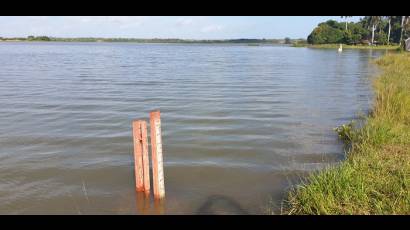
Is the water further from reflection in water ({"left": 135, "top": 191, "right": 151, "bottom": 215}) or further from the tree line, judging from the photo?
the tree line

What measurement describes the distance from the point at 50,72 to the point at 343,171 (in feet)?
95.5

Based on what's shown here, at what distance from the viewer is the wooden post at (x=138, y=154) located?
6.57m

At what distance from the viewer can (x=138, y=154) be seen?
6.70 m

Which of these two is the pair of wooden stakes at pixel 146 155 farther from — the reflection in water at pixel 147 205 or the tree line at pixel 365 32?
the tree line at pixel 365 32

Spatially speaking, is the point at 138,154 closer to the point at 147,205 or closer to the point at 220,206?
the point at 147,205

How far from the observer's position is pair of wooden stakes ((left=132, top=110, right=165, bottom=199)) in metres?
6.31

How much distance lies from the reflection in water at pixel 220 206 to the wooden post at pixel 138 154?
125 cm

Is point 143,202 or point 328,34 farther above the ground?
point 328,34

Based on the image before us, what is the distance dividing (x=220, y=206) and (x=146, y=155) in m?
1.56

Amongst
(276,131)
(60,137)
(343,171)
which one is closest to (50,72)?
(60,137)

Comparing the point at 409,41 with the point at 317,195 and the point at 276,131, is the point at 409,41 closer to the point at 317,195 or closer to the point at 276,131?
the point at 276,131

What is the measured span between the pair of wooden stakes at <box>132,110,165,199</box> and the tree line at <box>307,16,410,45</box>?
3849 inches

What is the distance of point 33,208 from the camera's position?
671cm

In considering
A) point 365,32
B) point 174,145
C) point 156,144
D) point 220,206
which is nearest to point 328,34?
point 365,32
